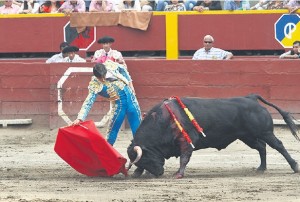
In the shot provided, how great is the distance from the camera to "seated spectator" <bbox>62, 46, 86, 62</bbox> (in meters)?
13.9

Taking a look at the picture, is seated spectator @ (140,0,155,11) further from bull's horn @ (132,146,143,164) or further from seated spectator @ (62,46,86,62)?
bull's horn @ (132,146,143,164)

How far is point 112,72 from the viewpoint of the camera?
9680mm

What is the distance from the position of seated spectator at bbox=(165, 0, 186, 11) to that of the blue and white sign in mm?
1458

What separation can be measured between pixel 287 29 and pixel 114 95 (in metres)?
Result: 5.36

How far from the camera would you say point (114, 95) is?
31.7 feet

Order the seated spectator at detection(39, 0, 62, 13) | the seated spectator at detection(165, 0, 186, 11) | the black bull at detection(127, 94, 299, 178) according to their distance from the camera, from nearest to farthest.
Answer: the black bull at detection(127, 94, 299, 178) < the seated spectator at detection(165, 0, 186, 11) < the seated spectator at detection(39, 0, 62, 13)

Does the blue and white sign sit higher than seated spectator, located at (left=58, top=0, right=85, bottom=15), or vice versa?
seated spectator, located at (left=58, top=0, right=85, bottom=15)

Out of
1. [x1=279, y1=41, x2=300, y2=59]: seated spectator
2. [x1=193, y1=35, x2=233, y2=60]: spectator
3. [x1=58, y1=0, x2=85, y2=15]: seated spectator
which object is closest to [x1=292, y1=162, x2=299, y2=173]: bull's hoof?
[x1=279, y1=41, x2=300, y2=59]: seated spectator

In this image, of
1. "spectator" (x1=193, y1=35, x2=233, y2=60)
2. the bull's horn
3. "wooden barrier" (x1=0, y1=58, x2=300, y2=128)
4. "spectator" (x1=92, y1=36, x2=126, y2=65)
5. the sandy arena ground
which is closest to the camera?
the sandy arena ground

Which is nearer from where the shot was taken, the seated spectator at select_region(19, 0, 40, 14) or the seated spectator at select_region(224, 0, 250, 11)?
the seated spectator at select_region(224, 0, 250, 11)

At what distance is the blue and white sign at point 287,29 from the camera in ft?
46.7

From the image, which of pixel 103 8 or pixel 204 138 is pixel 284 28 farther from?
pixel 204 138

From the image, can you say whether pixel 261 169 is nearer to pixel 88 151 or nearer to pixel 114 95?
pixel 114 95

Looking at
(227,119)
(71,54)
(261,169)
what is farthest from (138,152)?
(71,54)
